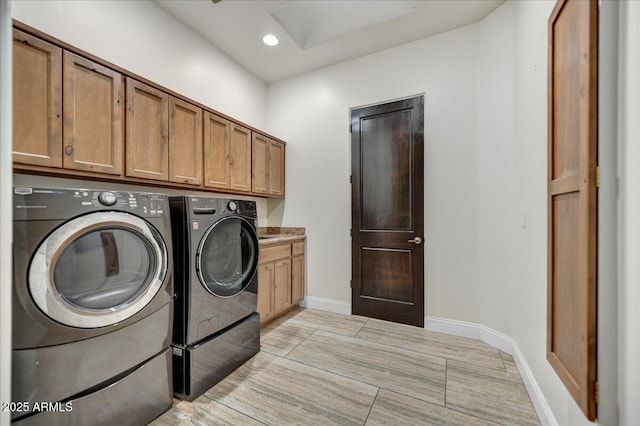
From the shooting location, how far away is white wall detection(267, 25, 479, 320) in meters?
2.54

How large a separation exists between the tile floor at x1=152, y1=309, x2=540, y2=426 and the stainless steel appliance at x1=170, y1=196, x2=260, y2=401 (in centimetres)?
13

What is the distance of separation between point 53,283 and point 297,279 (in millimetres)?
2276

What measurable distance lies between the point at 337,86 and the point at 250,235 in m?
2.10

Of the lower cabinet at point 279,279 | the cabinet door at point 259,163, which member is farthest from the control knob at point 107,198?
the cabinet door at point 259,163

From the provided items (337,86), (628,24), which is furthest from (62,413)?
(337,86)

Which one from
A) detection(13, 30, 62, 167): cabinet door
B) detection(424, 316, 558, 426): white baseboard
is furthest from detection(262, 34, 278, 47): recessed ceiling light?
detection(424, 316, 558, 426): white baseboard

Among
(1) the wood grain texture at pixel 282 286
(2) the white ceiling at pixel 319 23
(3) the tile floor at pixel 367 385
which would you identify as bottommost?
(3) the tile floor at pixel 367 385

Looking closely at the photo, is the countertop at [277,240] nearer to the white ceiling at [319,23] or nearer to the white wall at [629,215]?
the white ceiling at [319,23]

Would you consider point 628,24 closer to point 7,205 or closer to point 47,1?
point 7,205

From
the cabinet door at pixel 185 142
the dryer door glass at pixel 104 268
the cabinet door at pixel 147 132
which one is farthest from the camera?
the cabinet door at pixel 185 142

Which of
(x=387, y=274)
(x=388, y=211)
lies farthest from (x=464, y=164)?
(x=387, y=274)

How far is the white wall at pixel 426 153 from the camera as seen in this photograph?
2539mm

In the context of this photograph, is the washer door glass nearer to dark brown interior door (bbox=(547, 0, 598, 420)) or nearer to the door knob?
the door knob

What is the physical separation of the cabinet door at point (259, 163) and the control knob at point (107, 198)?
1.60 meters
